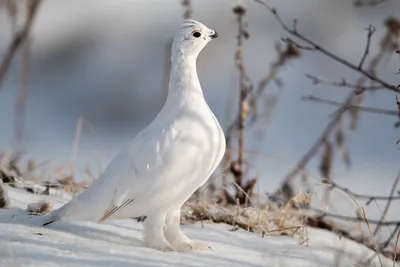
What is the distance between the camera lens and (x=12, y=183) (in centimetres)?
315

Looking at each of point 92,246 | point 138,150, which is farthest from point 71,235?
point 138,150

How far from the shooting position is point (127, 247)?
2.28m

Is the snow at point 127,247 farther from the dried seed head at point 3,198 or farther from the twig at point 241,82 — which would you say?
the twig at point 241,82

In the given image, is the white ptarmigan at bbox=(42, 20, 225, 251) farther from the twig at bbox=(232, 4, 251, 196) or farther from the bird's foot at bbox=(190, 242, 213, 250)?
the twig at bbox=(232, 4, 251, 196)

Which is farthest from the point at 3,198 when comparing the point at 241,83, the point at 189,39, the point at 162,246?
the point at 241,83

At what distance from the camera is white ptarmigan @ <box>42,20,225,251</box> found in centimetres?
229

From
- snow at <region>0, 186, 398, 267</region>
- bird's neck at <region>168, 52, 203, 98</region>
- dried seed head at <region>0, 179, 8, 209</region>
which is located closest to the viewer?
snow at <region>0, 186, 398, 267</region>

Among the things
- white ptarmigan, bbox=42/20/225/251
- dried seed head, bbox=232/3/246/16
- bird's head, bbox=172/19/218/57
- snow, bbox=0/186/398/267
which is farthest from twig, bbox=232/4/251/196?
white ptarmigan, bbox=42/20/225/251

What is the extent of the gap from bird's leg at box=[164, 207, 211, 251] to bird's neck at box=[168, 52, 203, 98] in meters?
0.37

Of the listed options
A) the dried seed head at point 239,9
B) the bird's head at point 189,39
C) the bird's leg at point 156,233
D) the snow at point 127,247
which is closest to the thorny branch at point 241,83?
the dried seed head at point 239,9

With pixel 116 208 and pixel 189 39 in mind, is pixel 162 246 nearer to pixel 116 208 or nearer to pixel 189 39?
pixel 116 208

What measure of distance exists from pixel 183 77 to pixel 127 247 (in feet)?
1.90

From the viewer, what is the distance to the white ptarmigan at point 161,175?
2.29 metres

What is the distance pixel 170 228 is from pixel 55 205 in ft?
2.26
